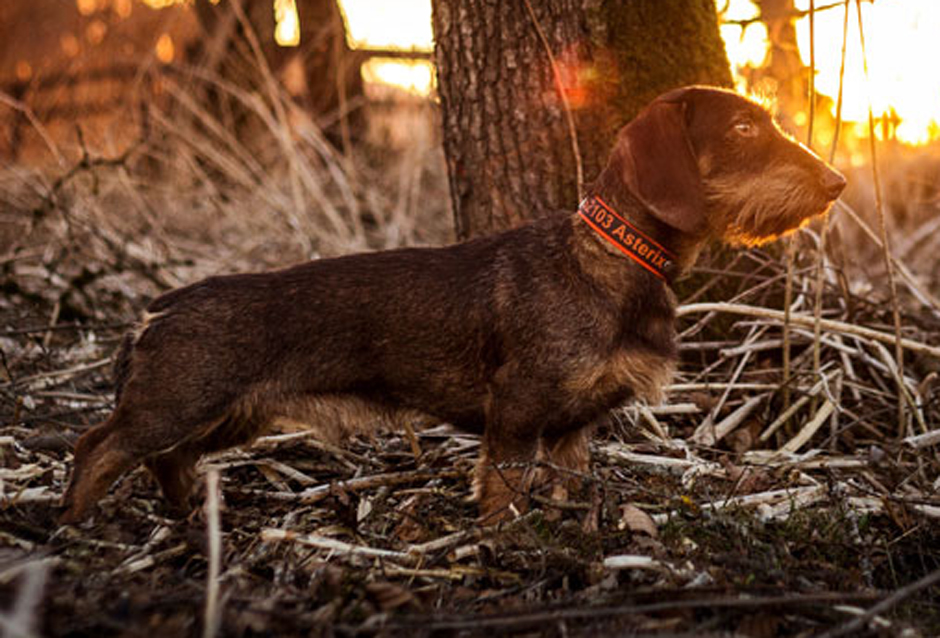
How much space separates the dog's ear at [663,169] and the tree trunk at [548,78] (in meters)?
1.12

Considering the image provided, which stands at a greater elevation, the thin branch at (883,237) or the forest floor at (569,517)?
the thin branch at (883,237)

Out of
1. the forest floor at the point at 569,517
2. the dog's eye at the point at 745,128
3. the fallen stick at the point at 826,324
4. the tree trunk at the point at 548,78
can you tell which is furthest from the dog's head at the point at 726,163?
the tree trunk at the point at 548,78

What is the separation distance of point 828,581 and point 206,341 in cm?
258

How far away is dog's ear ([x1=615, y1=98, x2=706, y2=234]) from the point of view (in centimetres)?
365

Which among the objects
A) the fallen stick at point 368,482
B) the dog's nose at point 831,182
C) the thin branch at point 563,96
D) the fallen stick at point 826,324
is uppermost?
the thin branch at point 563,96

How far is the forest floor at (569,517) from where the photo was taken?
2566 millimetres

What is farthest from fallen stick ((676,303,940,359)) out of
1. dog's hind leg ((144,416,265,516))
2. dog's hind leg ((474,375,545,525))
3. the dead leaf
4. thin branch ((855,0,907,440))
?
dog's hind leg ((144,416,265,516))

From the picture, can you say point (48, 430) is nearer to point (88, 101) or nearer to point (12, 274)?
point (12, 274)

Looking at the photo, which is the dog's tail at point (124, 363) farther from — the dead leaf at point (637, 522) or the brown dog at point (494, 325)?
the dead leaf at point (637, 522)

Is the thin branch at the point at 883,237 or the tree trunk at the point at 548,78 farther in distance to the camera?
the tree trunk at the point at 548,78

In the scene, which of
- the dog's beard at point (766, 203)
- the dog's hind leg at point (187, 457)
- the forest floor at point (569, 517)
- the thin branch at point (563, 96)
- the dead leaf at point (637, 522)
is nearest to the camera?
the forest floor at point (569, 517)

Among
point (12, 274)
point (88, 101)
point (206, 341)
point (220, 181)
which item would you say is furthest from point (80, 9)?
point (206, 341)

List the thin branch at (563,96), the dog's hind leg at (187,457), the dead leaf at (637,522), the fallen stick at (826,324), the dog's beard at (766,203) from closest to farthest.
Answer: the dead leaf at (637,522)
the dog's beard at (766,203)
the dog's hind leg at (187,457)
the fallen stick at (826,324)
the thin branch at (563,96)

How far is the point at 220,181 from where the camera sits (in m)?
9.80
